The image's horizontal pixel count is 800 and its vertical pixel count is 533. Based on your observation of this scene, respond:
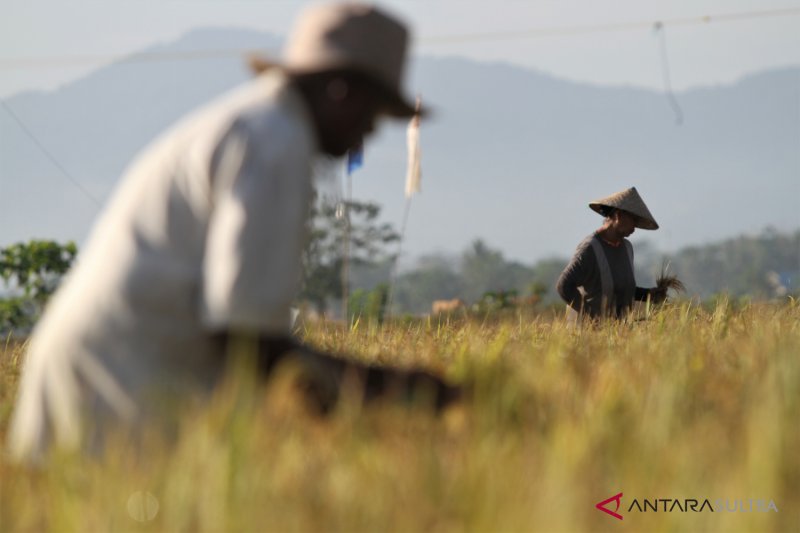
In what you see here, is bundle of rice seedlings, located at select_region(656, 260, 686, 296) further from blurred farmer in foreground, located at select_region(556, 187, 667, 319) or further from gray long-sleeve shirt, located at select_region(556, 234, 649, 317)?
gray long-sleeve shirt, located at select_region(556, 234, 649, 317)

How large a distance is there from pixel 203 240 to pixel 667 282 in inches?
202

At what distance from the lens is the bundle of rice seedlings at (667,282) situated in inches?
282

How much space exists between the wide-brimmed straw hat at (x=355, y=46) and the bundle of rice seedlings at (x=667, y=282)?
4.75 metres

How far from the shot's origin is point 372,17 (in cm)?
254

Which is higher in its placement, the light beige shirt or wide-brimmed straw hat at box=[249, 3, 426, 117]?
wide-brimmed straw hat at box=[249, 3, 426, 117]

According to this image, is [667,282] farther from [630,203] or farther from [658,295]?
[630,203]

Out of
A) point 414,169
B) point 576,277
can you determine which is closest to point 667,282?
point 576,277

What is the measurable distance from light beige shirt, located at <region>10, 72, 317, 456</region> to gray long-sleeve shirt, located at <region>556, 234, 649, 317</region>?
16.1ft

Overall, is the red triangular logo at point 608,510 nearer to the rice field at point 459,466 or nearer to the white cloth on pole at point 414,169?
the rice field at point 459,466

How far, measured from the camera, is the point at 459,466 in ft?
7.93

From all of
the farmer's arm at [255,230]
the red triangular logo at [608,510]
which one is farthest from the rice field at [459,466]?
the farmer's arm at [255,230]

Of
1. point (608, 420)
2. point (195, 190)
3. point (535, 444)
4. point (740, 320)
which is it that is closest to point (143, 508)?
point (195, 190)

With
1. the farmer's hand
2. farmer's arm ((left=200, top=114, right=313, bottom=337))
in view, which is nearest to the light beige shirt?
farmer's arm ((left=200, top=114, right=313, bottom=337))

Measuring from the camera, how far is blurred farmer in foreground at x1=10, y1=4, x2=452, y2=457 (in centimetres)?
240
